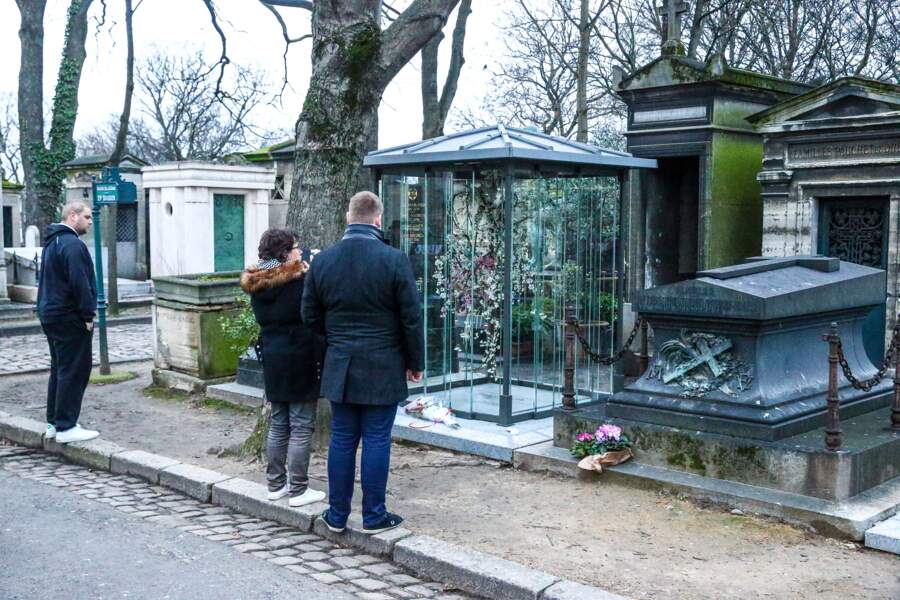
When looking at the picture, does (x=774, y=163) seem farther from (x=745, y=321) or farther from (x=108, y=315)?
(x=108, y=315)

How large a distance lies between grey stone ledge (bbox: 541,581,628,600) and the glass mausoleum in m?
3.56

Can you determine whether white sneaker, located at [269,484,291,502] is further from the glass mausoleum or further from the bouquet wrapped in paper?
the glass mausoleum

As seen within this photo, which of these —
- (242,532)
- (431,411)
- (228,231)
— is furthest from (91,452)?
(228,231)

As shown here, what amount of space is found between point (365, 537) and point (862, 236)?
671 centimetres

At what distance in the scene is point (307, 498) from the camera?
658 cm

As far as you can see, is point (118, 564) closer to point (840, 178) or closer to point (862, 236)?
point (840, 178)

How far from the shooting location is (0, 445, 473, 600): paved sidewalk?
5.45 m

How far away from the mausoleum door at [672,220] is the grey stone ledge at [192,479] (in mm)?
6735

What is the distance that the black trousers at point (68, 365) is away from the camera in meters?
8.50

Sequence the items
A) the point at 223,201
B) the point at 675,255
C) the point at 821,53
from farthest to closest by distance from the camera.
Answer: the point at 821,53 < the point at 223,201 < the point at 675,255

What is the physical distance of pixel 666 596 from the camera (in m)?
4.98

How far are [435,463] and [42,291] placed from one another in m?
3.72

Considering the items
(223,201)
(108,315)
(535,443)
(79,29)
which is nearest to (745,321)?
(535,443)

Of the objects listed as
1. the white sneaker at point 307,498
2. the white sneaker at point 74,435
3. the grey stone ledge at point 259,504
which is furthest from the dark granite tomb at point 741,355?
the white sneaker at point 74,435
